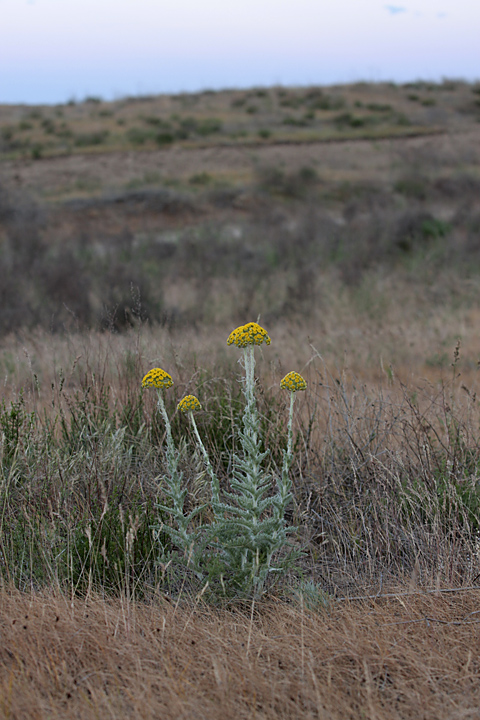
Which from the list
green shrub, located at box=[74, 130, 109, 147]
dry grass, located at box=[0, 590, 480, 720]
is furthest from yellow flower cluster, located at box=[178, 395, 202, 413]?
green shrub, located at box=[74, 130, 109, 147]

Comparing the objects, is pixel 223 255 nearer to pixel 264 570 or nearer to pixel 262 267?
pixel 262 267

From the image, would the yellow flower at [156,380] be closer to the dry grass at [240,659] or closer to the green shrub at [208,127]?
the dry grass at [240,659]

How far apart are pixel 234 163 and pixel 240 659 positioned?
24.3 m

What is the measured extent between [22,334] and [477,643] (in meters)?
6.39

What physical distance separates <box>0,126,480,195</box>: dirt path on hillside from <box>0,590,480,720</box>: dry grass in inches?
801

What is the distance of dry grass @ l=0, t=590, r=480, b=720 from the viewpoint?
176 cm

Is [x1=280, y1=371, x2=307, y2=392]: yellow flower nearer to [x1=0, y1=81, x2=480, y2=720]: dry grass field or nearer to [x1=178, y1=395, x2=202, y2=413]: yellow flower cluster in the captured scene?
[x1=178, y1=395, x2=202, y2=413]: yellow flower cluster

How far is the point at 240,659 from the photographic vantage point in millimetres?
1967

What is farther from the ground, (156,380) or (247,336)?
(247,336)

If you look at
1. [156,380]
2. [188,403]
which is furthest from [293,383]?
[156,380]

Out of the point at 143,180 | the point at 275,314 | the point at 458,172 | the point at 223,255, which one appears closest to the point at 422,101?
the point at 458,172

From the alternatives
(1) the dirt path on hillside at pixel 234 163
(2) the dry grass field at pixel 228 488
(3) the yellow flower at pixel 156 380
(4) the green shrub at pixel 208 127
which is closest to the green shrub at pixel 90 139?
(1) the dirt path on hillside at pixel 234 163

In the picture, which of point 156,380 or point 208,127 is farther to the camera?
point 208,127

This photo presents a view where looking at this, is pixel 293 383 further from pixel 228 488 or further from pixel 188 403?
pixel 228 488
